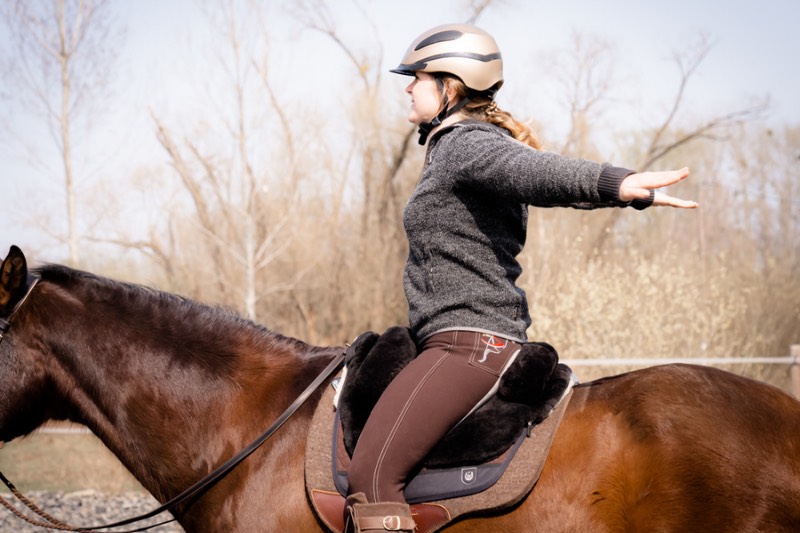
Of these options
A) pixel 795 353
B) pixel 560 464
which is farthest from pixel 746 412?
pixel 795 353

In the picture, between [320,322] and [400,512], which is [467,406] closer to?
[400,512]

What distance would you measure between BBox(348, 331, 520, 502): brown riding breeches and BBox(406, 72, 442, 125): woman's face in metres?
0.85

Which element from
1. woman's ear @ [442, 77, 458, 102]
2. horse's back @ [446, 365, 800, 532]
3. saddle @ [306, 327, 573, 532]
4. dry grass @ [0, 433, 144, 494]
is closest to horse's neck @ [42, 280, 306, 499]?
saddle @ [306, 327, 573, 532]

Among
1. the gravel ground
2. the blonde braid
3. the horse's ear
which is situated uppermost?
the blonde braid

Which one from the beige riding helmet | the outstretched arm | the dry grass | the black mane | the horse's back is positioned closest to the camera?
the outstretched arm

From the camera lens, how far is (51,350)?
2805 mm

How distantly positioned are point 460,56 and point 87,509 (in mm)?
6600

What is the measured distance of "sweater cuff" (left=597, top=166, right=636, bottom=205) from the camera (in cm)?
215

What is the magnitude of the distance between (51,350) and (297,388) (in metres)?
0.95

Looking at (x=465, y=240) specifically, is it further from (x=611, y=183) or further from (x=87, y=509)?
(x=87, y=509)

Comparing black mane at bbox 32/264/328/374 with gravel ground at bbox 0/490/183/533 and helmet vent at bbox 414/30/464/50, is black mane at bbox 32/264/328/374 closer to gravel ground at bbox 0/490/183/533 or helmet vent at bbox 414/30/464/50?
helmet vent at bbox 414/30/464/50

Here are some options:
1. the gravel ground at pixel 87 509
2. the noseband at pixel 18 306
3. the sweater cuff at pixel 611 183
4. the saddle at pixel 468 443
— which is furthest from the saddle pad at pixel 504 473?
the gravel ground at pixel 87 509

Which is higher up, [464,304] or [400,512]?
[464,304]

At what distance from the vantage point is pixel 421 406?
2.43 meters
